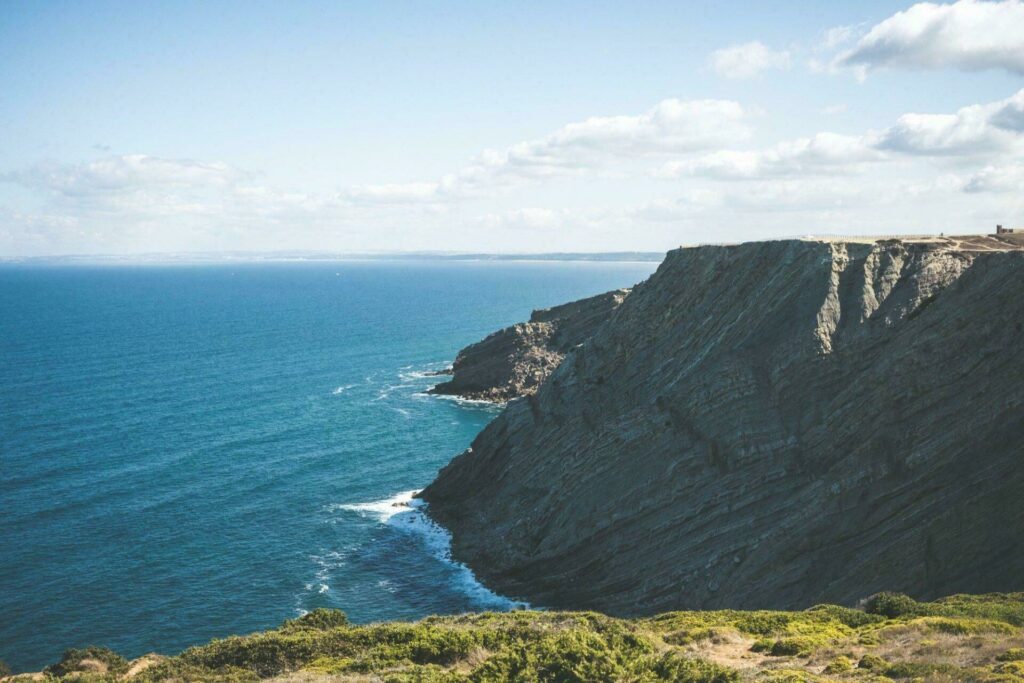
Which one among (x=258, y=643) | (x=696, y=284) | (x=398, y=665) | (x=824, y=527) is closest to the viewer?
(x=398, y=665)

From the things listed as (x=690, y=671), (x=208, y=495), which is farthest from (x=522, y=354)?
(x=690, y=671)

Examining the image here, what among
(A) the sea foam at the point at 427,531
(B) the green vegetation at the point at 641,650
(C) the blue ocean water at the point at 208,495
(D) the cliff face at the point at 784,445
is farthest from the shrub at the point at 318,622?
(D) the cliff face at the point at 784,445

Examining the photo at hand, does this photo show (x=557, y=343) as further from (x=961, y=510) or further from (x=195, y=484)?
(x=961, y=510)

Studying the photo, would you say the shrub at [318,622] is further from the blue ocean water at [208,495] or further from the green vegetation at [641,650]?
the blue ocean water at [208,495]

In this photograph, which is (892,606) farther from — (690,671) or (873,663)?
(690,671)

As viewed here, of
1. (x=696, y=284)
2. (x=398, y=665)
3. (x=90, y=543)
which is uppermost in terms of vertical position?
(x=696, y=284)

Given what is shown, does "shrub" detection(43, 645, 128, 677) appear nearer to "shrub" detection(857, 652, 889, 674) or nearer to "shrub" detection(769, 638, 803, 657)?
"shrub" detection(769, 638, 803, 657)

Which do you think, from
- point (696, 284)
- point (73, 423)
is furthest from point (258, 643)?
point (73, 423)
